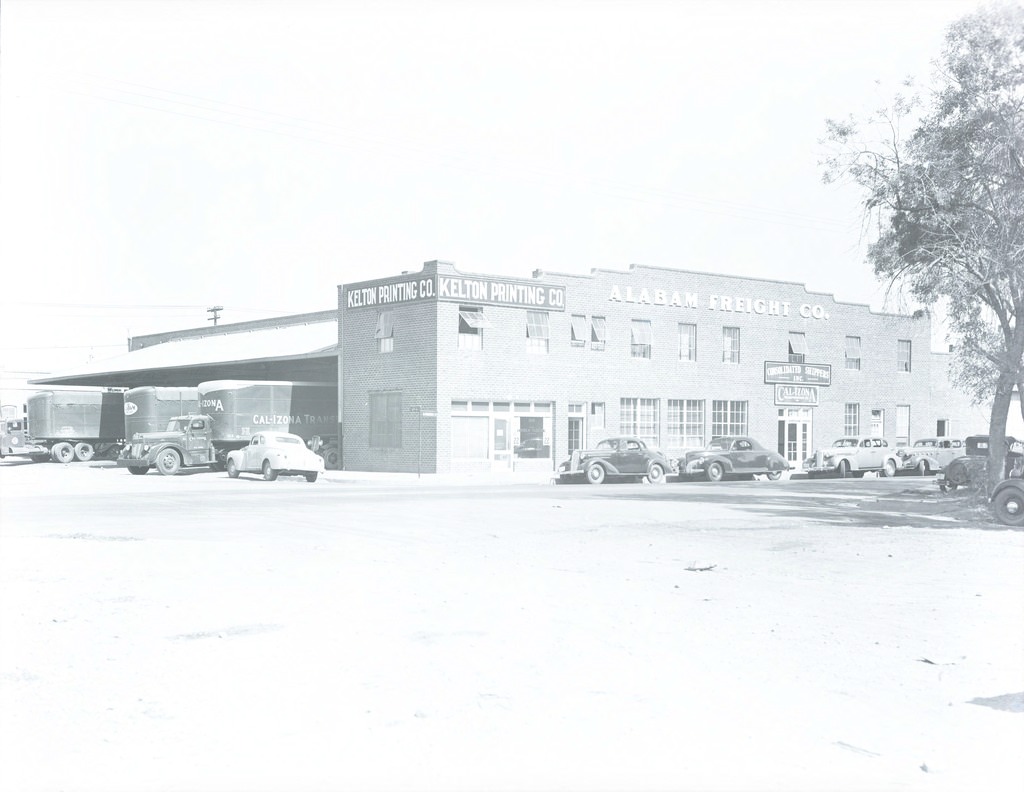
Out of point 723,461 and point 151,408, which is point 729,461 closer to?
point 723,461

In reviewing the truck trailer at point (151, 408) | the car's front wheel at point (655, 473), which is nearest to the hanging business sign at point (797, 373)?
the car's front wheel at point (655, 473)

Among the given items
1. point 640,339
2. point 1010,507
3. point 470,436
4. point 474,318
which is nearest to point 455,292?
point 474,318

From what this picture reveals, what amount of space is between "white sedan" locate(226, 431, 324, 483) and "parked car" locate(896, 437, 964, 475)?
24544 mm

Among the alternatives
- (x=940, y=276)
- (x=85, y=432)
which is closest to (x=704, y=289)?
(x=940, y=276)

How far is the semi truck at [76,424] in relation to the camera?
47.7 m

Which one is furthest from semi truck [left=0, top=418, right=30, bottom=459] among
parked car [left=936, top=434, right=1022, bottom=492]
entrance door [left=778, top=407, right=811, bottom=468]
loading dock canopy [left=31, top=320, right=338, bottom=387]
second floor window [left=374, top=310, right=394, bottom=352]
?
parked car [left=936, top=434, right=1022, bottom=492]

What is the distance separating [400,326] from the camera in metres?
40.5

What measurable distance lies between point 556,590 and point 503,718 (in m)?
4.70

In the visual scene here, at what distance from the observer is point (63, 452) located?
48031mm

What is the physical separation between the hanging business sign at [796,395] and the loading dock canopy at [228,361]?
71.5 feet

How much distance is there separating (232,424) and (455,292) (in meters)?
10.2

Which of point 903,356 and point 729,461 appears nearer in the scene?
point 729,461

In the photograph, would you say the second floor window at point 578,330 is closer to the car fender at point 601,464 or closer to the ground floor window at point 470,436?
the ground floor window at point 470,436

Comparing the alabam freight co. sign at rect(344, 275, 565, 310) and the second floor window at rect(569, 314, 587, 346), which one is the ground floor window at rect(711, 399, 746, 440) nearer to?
the second floor window at rect(569, 314, 587, 346)
